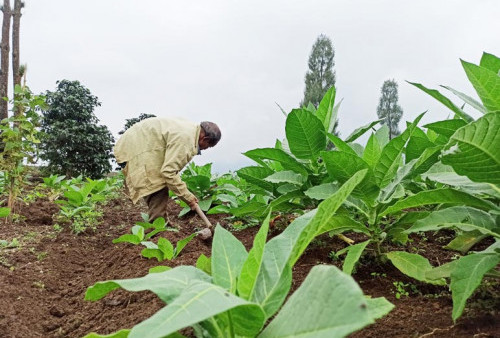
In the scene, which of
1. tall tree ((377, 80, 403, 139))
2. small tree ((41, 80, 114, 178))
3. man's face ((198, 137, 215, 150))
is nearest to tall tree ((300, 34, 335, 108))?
tall tree ((377, 80, 403, 139))

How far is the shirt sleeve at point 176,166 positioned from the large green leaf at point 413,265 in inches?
120

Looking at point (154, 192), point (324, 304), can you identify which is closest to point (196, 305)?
point (324, 304)

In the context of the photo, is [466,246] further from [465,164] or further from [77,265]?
[77,265]

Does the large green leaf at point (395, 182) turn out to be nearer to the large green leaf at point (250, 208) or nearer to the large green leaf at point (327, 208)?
the large green leaf at point (327, 208)

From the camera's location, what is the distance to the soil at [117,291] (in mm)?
1420

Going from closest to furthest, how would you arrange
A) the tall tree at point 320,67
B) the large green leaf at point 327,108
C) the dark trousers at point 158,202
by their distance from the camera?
the large green leaf at point 327,108, the dark trousers at point 158,202, the tall tree at point 320,67

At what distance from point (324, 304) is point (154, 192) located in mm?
4419

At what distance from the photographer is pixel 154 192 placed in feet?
16.2

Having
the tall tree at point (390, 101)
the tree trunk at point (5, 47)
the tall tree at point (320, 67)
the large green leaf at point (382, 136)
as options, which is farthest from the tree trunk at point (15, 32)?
the tall tree at point (390, 101)

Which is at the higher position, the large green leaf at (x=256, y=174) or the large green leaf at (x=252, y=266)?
the large green leaf at (x=256, y=174)

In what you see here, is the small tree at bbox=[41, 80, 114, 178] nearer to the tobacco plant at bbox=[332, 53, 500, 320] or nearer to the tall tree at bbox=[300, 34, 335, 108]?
the tobacco plant at bbox=[332, 53, 500, 320]

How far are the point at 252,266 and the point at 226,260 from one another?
153 mm

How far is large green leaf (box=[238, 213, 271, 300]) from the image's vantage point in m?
1.04

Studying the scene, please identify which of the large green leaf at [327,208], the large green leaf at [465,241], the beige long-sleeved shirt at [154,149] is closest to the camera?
the large green leaf at [327,208]
